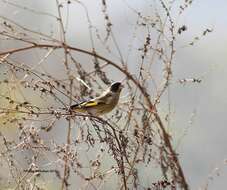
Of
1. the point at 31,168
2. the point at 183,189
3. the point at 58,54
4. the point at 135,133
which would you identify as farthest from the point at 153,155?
the point at 58,54

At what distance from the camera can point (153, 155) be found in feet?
7.76

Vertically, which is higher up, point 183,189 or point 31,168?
point 31,168

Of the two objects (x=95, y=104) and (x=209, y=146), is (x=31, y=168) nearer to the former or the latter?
(x=95, y=104)

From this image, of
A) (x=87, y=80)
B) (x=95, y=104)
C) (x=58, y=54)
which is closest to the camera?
(x=87, y=80)

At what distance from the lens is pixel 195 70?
6.88 m

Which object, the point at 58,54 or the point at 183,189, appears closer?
the point at 183,189

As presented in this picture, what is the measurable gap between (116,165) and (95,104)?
939mm

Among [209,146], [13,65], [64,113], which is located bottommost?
[64,113]

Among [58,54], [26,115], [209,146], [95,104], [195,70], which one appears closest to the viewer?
[26,115]

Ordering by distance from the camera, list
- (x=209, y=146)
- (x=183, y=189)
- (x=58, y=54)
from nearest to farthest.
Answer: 1. (x=183, y=189)
2. (x=58, y=54)
3. (x=209, y=146)

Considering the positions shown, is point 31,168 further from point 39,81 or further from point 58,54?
point 58,54

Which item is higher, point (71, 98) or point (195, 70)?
point (195, 70)

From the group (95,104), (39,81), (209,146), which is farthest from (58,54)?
(209,146)

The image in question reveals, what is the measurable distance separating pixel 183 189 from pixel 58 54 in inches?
36.5
